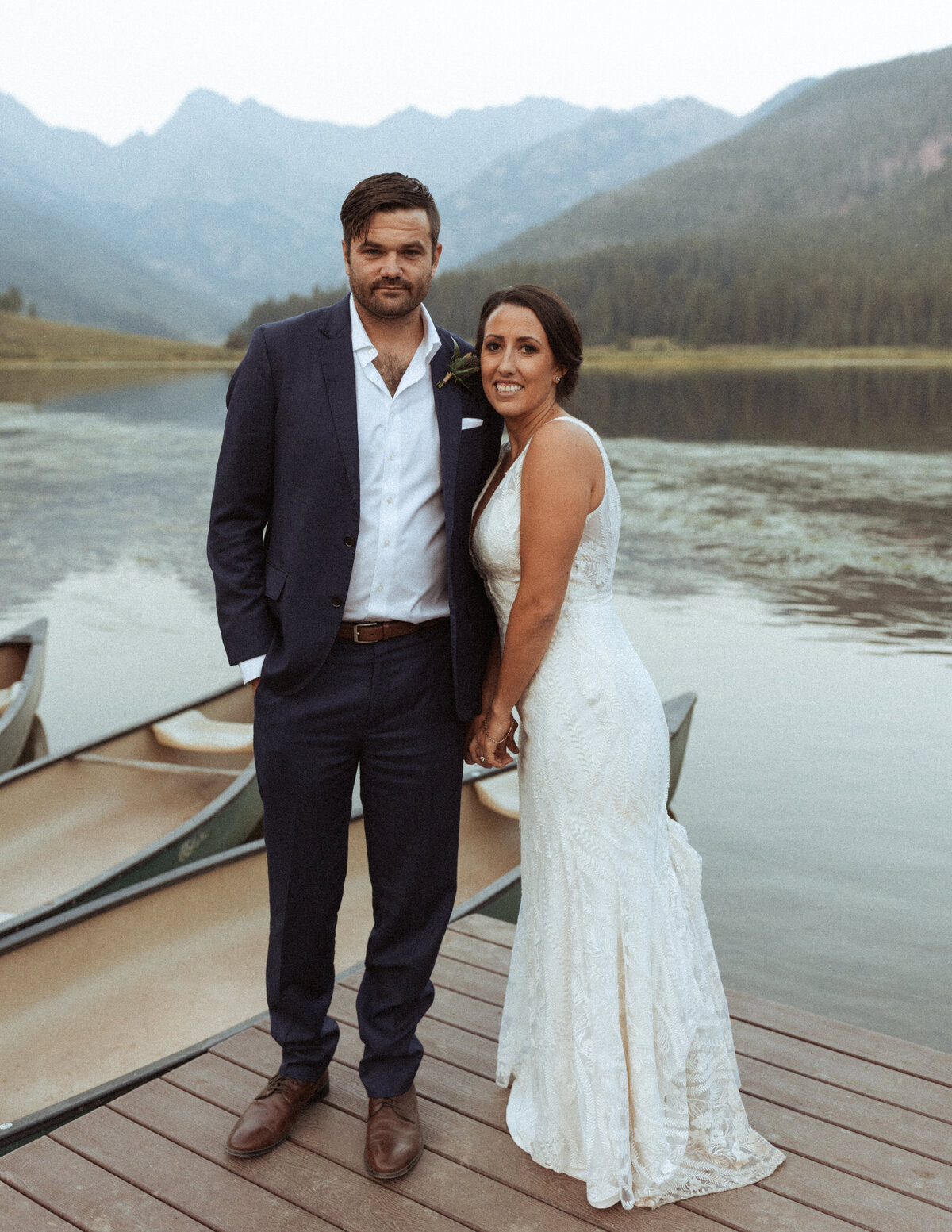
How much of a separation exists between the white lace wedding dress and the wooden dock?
0.11m

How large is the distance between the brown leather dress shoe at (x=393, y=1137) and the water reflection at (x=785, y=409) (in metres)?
19.9

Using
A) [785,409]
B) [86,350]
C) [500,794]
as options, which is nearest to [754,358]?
[785,409]

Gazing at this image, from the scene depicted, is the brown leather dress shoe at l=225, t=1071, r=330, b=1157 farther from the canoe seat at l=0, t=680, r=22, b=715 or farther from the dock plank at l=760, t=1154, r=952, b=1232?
the canoe seat at l=0, t=680, r=22, b=715

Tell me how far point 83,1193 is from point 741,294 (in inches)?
3705

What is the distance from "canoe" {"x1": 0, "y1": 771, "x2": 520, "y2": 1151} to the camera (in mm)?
3596

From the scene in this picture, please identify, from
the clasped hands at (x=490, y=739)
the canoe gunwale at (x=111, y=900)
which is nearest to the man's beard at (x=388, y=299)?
the clasped hands at (x=490, y=739)

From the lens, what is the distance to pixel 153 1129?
9.10 ft

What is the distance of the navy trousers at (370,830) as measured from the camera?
101 inches

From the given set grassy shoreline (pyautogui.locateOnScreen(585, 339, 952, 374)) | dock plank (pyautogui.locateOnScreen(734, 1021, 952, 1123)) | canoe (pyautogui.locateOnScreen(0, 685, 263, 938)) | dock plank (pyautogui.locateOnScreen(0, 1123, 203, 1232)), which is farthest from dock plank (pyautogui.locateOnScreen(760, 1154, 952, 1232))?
grassy shoreline (pyautogui.locateOnScreen(585, 339, 952, 374))

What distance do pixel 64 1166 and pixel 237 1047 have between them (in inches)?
23.1

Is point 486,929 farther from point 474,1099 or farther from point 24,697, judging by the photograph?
point 24,697

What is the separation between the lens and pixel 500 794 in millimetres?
5855

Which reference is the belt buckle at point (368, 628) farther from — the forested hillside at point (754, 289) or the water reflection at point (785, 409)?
the forested hillside at point (754, 289)

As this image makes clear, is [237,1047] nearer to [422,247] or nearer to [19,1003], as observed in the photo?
[19,1003]
